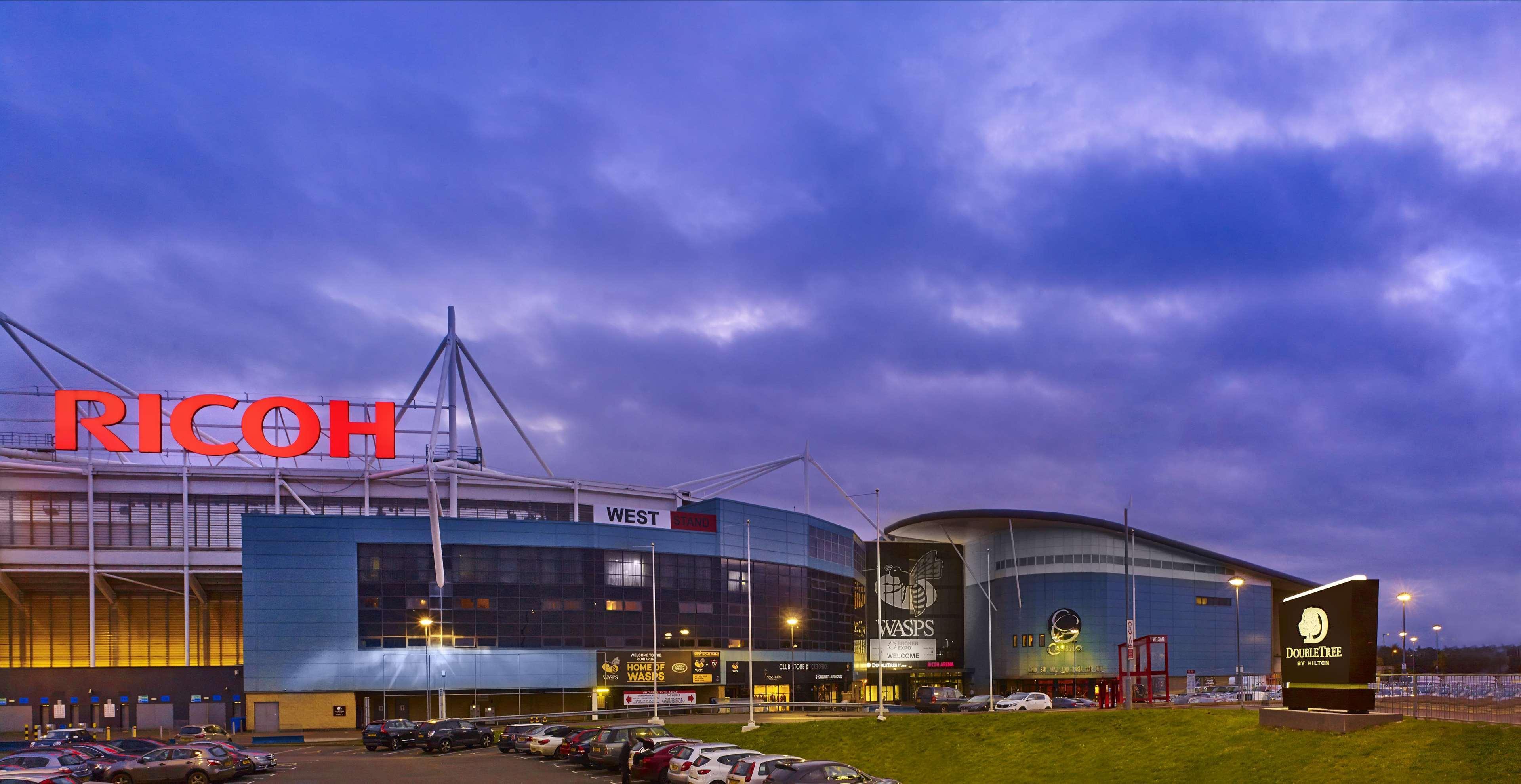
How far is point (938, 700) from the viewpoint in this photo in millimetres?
89250

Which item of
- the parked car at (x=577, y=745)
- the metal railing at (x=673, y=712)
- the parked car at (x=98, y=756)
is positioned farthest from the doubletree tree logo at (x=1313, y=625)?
the metal railing at (x=673, y=712)

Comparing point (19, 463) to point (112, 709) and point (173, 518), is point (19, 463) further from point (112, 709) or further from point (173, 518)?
point (112, 709)

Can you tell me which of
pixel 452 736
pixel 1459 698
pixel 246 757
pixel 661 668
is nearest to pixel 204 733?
pixel 452 736

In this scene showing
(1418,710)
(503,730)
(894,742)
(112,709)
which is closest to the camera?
(1418,710)

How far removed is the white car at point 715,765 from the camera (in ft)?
116

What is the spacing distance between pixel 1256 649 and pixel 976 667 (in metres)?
34.1

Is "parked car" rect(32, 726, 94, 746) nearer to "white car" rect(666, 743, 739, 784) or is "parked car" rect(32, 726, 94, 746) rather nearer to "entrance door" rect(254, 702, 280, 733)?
"entrance door" rect(254, 702, 280, 733)

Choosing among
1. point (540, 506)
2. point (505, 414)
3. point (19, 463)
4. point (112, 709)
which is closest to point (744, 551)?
point (540, 506)

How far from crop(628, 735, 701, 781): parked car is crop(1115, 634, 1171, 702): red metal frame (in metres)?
24.8

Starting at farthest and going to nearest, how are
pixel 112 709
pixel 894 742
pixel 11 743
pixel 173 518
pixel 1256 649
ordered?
pixel 1256 649, pixel 173 518, pixel 112 709, pixel 11 743, pixel 894 742

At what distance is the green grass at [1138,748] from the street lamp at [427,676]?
39.1 meters

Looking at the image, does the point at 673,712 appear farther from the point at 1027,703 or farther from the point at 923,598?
the point at 923,598

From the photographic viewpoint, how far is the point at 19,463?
92188 mm

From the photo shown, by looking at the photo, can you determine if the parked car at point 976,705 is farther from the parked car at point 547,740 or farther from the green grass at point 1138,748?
the parked car at point 547,740
